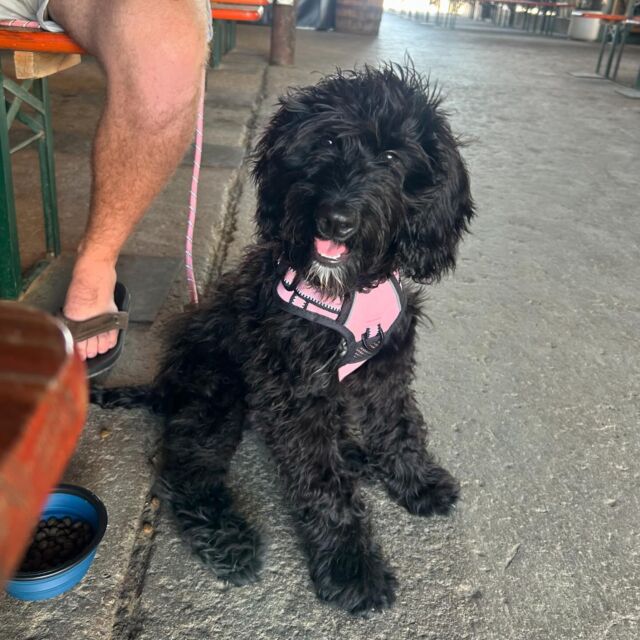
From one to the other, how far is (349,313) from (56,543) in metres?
0.80

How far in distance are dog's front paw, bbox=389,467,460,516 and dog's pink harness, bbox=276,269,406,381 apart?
378 mm

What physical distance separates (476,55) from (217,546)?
34.4ft

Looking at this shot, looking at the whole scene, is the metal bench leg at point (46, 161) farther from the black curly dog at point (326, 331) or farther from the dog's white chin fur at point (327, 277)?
the dog's white chin fur at point (327, 277)

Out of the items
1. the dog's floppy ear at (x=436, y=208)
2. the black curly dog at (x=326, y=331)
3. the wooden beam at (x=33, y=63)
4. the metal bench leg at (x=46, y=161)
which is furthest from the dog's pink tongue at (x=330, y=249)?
the metal bench leg at (x=46, y=161)

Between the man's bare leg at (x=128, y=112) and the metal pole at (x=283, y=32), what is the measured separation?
5.54 metres

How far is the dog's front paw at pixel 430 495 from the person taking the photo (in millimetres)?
1718

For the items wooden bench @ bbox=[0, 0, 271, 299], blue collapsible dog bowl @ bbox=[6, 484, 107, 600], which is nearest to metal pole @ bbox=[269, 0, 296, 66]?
wooden bench @ bbox=[0, 0, 271, 299]

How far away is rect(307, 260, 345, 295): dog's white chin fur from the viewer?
1523mm

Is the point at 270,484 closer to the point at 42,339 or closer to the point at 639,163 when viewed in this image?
the point at 42,339

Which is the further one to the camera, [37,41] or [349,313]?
[37,41]

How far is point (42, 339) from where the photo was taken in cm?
37

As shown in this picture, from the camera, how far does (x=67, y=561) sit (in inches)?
51.5

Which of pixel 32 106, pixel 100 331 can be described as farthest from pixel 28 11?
pixel 100 331

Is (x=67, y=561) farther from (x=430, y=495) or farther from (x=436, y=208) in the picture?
(x=436, y=208)
